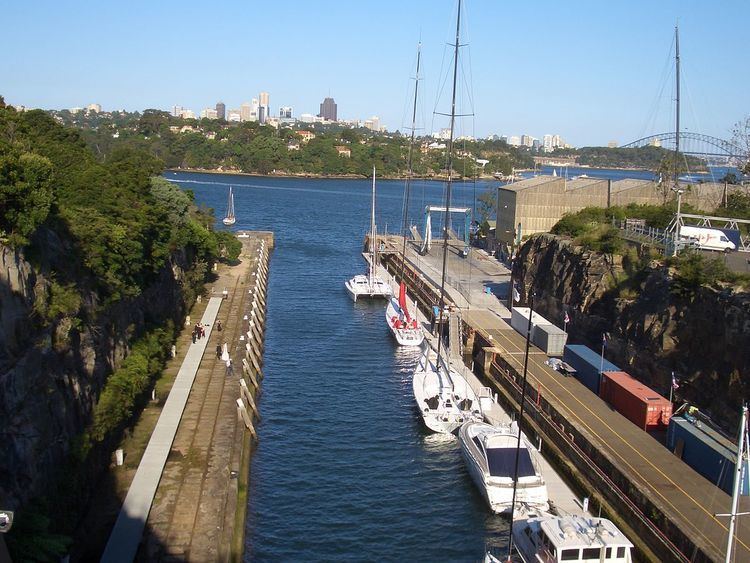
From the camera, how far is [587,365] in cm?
2744

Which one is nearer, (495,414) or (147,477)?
(147,477)

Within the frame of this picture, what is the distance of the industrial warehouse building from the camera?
46.4 meters

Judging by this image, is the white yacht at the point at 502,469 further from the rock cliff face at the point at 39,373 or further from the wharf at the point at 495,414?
the rock cliff face at the point at 39,373

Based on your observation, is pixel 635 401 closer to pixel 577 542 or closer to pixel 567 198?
pixel 577 542

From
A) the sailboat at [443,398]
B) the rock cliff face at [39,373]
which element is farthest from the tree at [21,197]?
the sailboat at [443,398]

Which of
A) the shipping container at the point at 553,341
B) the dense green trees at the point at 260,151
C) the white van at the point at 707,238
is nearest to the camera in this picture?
the white van at the point at 707,238

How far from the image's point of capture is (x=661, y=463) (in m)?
20.5

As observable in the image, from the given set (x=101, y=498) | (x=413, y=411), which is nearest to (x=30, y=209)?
(x=101, y=498)

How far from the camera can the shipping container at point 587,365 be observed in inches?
1050

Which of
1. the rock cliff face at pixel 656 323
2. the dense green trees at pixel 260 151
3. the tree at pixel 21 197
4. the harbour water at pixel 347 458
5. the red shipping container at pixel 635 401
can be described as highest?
the dense green trees at pixel 260 151

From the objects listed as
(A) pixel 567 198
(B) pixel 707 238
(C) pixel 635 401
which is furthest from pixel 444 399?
(A) pixel 567 198

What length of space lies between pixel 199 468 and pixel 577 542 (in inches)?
373

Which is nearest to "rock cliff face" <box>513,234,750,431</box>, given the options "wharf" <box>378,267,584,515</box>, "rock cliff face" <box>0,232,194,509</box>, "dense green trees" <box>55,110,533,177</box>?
"wharf" <box>378,267,584,515</box>

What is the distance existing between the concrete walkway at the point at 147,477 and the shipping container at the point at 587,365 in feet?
45.3
